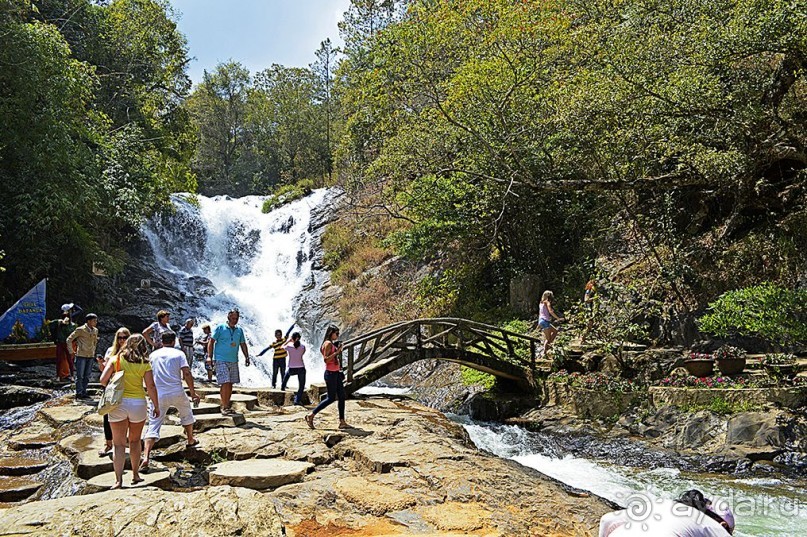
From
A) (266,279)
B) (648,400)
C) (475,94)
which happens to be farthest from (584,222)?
(266,279)

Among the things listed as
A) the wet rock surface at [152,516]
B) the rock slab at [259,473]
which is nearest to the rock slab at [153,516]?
the wet rock surface at [152,516]

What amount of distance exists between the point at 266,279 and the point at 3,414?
1645 centimetres

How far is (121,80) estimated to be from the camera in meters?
25.0

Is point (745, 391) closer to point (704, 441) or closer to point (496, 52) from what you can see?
point (704, 441)

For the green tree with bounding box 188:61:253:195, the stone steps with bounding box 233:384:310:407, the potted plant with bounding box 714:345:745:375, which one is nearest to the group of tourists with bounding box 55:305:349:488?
the stone steps with bounding box 233:384:310:407

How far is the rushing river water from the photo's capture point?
23.1 feet

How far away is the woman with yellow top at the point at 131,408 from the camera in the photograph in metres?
5.70

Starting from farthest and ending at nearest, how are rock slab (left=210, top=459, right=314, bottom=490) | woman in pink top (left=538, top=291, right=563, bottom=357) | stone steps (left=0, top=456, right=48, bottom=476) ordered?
woman in pink top (left=538, top=291, right=563, bottom=357)
stone steps (left=0, top=456, right=48, bottom=476)
rock slab (left=210, top=459, right=314, bottom=490)

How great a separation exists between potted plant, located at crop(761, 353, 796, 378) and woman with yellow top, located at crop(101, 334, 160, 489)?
9.72 metres

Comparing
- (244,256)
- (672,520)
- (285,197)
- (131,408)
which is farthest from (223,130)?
(672,520)

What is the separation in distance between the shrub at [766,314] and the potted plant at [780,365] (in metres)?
0.28

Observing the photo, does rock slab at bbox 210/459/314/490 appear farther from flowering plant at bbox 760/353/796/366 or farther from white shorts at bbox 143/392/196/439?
flowering plant at bbox 760/353/796/366

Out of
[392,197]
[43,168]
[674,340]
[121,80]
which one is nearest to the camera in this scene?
[674,340]

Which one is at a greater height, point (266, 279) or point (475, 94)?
point (475, 94)
